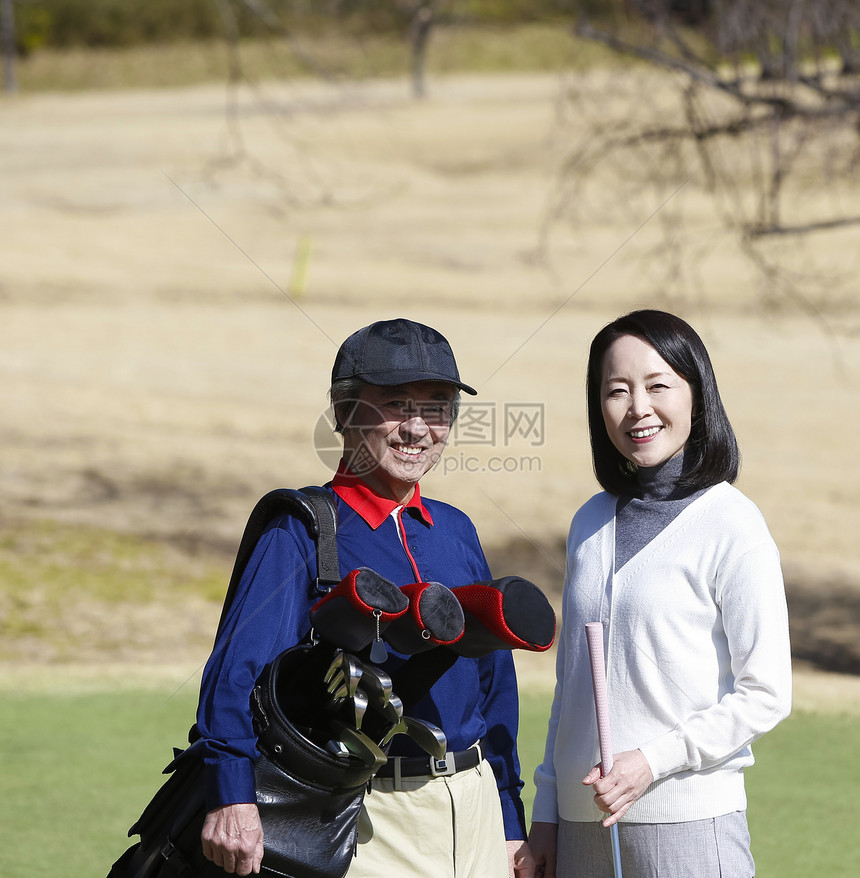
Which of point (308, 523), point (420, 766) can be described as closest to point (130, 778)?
point (420, 766)

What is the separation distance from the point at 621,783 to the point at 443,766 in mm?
351

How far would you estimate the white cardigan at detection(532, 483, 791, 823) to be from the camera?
2.25m

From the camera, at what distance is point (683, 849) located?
2.32 metres

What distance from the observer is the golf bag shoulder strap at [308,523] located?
90.9 inches

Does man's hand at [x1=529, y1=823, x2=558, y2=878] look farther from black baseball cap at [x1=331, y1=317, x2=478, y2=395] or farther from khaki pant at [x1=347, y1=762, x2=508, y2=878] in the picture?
black baseball cap at [x1=331, y1=317, x2=478, y2=395]

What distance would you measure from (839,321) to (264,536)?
19.5 m

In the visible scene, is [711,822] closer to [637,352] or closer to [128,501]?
[637,352]

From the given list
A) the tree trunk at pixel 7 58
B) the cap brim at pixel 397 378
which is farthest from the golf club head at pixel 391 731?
the tree trunk at pixel 7 58

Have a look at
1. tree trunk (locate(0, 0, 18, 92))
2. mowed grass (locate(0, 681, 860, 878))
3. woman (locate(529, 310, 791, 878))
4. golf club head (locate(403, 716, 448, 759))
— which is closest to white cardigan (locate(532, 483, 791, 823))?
woman (locate(529, 310, 791, 878))

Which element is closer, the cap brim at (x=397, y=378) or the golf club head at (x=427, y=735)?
the golf club head at (x=427, y=735)

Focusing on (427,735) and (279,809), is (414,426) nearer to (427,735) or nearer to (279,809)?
(427,735)

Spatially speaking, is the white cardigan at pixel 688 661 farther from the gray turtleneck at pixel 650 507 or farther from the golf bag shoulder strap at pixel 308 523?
the golf bag shoulder strap at pixel 308 523

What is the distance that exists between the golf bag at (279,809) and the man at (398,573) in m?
0.09

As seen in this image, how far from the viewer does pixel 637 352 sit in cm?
242
